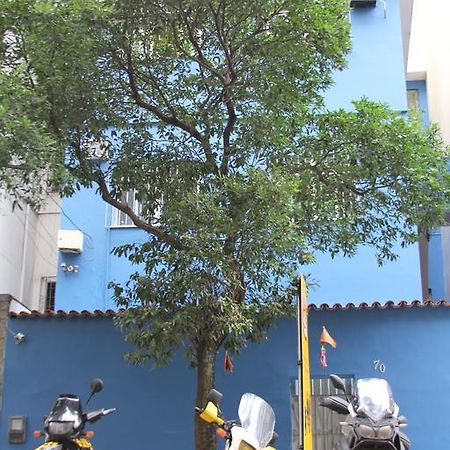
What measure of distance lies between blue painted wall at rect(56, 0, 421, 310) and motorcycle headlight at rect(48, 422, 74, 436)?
588cm

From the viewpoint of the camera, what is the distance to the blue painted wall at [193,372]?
975 cm

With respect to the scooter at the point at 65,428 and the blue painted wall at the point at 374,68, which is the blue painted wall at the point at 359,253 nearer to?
the blue painted wall at the point at 374,68

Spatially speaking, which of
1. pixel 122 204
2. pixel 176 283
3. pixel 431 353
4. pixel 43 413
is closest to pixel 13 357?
pixel 43 413

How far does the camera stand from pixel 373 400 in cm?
627

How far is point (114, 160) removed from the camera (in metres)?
9.20

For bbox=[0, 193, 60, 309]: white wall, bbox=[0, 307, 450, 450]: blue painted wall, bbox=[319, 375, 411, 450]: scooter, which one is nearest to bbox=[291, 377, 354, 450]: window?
bbox=[0, 307, 450, 450]: blue painted wall

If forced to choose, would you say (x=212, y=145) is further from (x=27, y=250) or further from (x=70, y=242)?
(x=27, y=250)

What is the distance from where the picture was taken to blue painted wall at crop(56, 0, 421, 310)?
12367mm

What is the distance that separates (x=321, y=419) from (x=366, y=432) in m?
4.02

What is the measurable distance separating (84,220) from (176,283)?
6080mm

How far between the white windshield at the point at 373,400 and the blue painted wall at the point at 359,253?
5924 millimetres

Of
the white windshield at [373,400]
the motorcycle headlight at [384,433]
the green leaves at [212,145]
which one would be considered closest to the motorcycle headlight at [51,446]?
the green leaves at [212,145]

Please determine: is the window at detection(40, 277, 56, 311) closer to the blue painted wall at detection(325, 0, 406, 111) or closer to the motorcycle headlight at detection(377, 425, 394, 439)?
the blue painted wall at detection(325, 0, 406, 111)

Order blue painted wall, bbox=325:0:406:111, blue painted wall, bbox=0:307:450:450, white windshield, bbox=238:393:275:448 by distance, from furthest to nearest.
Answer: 1. blue painted wall, bbox=325:0:406:111
2. blue painted wall, bbox=0:307:450:450
3. white windshield, bbox=238:393:275:448
